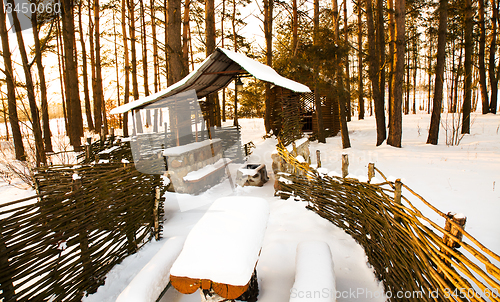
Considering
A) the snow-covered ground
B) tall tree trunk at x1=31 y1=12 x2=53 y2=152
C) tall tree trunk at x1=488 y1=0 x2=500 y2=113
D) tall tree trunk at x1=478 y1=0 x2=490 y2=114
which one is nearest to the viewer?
the snow-covered ground

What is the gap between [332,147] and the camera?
1052 cm

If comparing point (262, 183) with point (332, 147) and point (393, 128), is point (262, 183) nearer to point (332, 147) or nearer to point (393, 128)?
point (332, 147)

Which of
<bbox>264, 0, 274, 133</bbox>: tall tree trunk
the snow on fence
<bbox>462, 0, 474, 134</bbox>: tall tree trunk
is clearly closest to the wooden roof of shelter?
the snow on fence

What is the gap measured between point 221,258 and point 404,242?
4.96 feet

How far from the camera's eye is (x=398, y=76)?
894 centimetres

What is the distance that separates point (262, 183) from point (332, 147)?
16.3 feet

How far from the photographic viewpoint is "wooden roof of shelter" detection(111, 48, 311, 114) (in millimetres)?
5570

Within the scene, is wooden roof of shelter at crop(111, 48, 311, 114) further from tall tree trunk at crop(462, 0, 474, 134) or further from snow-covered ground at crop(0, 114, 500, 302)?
tall tree trunk at crop(462, 0, 474, 134)

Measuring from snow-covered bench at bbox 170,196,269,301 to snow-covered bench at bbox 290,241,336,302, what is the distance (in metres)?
0.41

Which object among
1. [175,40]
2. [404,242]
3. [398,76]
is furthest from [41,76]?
[398,76]

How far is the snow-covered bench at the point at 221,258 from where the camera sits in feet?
6.21

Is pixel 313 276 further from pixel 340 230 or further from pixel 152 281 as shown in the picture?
pixel 340 230

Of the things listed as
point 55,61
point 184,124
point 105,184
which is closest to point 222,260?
point 105,184

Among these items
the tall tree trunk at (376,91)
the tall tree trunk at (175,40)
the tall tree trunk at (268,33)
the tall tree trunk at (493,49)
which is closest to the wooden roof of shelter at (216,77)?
Result: the tall tree trunk at (175,40)
